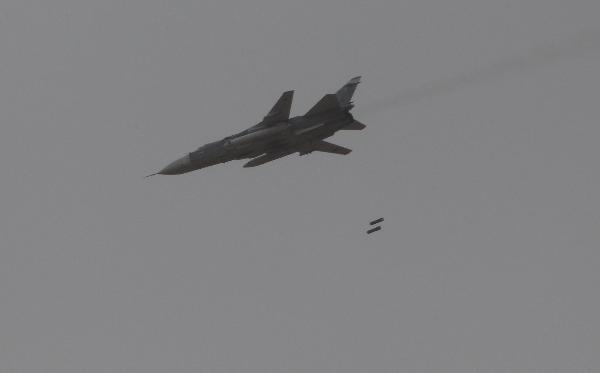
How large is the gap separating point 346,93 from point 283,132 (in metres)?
5.15

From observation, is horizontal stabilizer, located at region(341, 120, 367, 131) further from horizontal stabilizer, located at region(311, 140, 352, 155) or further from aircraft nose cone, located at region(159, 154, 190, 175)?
aircraft nose cone, located at region(159, 154, 190, 175)

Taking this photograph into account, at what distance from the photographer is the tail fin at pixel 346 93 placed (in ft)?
321

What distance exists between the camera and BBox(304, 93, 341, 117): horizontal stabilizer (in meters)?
96.5

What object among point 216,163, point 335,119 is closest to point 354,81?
point 335,119

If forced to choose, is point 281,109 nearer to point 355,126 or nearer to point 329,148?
point 355,126

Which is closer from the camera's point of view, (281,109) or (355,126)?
(281,109)

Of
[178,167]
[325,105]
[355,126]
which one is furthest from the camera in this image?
[178,167]

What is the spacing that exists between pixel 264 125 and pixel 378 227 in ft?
44.4

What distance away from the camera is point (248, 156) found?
324 ft

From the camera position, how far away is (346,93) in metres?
98.6

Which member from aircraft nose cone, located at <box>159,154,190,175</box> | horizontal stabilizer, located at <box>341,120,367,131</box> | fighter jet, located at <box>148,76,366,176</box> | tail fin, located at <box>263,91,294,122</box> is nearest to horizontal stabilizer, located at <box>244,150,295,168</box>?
fighter jet, located at <box>148,76,366,176</box>

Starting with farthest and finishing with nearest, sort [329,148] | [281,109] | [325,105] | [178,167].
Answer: [329,148] → [178,167] → [281,109] → [325,105]

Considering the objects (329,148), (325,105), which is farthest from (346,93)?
(329,148)

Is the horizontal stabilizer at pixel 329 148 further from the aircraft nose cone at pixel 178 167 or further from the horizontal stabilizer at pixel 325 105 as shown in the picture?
the aircraft nose cone at pixel 178 167
